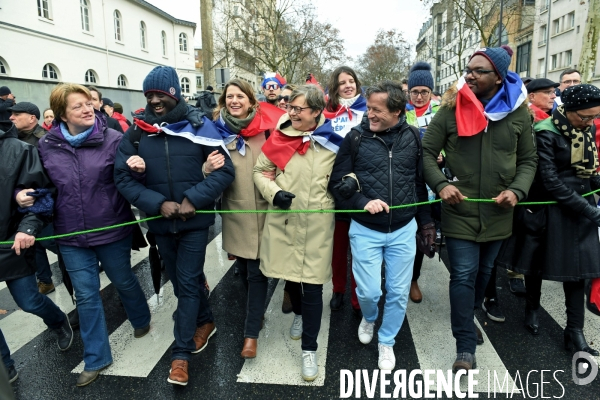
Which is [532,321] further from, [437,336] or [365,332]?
[365,332]

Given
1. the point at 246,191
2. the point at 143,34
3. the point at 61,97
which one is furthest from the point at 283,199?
the point at 143,34

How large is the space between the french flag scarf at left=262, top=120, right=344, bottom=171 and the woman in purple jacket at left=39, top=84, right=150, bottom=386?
129 cm

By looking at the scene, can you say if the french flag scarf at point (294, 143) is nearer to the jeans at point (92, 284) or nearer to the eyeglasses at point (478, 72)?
the eyeglasses at point (478, 72)

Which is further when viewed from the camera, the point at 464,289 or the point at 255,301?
the point at 255,301

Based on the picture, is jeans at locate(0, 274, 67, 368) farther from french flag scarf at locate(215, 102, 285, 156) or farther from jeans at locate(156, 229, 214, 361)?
french flag scarf at locate(215, 102, 285, 156)

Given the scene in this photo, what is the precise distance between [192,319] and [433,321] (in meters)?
2.30

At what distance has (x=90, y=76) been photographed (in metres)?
25.9

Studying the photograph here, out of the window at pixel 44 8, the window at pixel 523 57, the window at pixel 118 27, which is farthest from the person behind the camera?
the window at pixel 523 57

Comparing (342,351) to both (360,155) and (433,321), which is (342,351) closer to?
(433,321)

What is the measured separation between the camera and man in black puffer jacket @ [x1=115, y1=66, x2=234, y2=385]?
3.19 metres

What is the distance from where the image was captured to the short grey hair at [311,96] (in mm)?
3193

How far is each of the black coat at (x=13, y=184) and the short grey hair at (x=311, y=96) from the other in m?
2.01

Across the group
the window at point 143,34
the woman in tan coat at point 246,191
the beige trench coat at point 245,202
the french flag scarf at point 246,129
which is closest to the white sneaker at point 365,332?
the woman in tan coat at point 246,191

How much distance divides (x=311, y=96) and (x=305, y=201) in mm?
806
